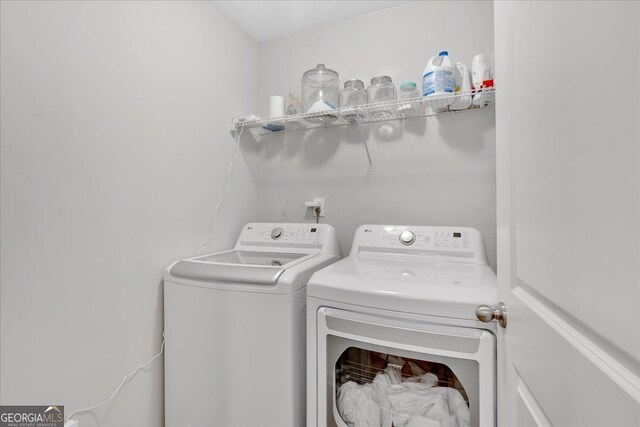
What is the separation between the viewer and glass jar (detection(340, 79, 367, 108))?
5.90ft

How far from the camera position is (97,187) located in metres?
1.16

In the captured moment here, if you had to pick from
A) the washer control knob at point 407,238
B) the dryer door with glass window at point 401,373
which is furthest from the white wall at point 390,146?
the dryer door with glass window at point 401,373

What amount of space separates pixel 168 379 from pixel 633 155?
165 cm

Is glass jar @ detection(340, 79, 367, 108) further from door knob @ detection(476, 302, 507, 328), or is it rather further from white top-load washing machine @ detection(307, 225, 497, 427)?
door knob @ detection(476, 302, 507, 328)

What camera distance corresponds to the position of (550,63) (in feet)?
1.65

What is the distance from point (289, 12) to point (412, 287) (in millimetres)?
1787

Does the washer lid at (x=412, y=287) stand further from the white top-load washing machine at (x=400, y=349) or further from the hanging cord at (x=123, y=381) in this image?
the hanging cord at (x=123, y=381)

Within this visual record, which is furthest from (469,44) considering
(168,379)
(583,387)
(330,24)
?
(168,379)

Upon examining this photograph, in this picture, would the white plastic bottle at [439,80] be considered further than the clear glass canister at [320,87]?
No

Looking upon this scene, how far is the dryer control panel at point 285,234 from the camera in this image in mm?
1723

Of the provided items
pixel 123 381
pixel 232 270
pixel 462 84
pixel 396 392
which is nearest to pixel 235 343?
pixel 232 270

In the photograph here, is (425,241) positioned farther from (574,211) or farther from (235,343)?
(574,211)

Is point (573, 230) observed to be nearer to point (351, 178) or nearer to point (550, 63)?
point (550, 63)

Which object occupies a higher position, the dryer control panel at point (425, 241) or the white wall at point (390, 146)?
the white wall at point (390, 146)
